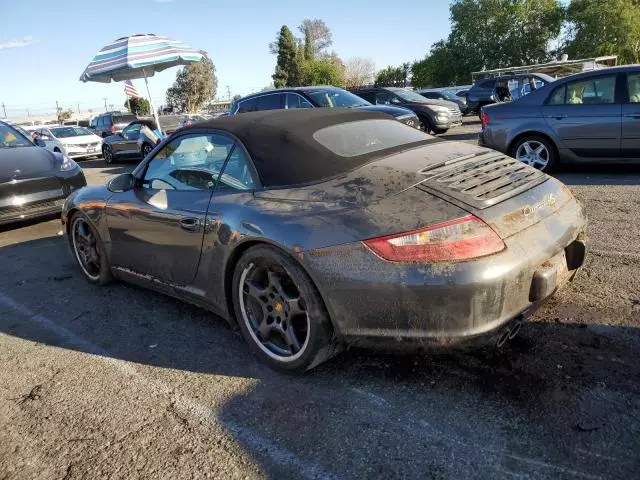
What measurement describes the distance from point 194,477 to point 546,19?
2670 inches

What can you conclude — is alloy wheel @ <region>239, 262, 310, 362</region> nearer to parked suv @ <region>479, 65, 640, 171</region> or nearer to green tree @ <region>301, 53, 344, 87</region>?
parked suv @ <region>479, 65, 640, 171</region>

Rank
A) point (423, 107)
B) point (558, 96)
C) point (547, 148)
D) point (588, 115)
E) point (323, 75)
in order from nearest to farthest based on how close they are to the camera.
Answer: point (588, 115) → point (558, 96) → point (547, 148) → point (423, 107) → point (323, 75)

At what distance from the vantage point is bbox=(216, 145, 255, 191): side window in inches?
118

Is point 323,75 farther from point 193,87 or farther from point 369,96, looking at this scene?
point 369,96

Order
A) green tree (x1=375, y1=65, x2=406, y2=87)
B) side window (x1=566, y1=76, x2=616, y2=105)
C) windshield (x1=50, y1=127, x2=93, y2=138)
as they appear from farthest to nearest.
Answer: green tree (x1=375, y1=65, x2=406, y2=87) → windshield (x1=50, y1=127, x2=93, y2=138) → side window (x1=566, y1=76, x2=616, y2=105)

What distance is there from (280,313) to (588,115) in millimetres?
5906

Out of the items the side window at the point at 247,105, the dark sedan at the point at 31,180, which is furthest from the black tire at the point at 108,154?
the dark sedan at the point at 31,180

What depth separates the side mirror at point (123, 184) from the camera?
3.88m

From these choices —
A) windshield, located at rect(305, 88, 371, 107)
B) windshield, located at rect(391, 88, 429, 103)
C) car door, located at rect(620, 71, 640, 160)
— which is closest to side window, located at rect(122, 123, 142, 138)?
windshield, located at rect(305, 88, 371, 107)

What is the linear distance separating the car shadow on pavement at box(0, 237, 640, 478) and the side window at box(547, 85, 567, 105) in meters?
5.09

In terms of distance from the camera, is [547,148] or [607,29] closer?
[547,148]

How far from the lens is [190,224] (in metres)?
3.15

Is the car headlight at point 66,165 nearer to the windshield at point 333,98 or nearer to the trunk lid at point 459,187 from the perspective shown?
the windshield at point 333,98

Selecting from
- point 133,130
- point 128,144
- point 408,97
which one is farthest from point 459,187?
point 133,130
